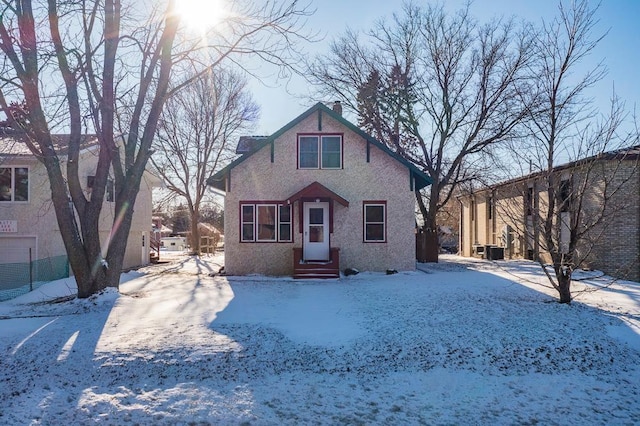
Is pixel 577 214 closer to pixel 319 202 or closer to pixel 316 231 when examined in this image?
pixel 319 202

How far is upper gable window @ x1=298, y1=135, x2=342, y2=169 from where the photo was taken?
661 inches

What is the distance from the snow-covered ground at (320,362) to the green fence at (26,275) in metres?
3.94

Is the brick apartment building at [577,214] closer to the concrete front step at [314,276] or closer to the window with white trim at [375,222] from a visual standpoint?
the window with white trim at [375,222]

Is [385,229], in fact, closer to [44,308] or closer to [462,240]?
[44,308]

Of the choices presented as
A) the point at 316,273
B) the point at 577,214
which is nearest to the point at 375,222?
the point at 316,273

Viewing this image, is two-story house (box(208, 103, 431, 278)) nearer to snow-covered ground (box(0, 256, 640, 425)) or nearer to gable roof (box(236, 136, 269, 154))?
gable roof (box(236, 136, 269, 154))

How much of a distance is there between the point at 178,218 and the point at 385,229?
2416 inches

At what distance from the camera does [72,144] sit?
10.5 m

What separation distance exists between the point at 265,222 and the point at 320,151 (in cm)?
334

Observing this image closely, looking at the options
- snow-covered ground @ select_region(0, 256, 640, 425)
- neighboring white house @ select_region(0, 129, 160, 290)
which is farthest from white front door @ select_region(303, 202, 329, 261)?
neighboring white house @ select_region(0, 129, 160, 290)

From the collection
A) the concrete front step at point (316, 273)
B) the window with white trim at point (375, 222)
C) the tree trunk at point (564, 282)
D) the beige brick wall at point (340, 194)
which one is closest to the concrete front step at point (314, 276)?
the concrete front step at point (316, 273)

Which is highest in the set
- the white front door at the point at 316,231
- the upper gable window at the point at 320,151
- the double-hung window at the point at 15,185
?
the upper gable window at the point at 320,151

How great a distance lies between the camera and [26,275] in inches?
565

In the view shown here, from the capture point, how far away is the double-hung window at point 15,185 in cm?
1670
